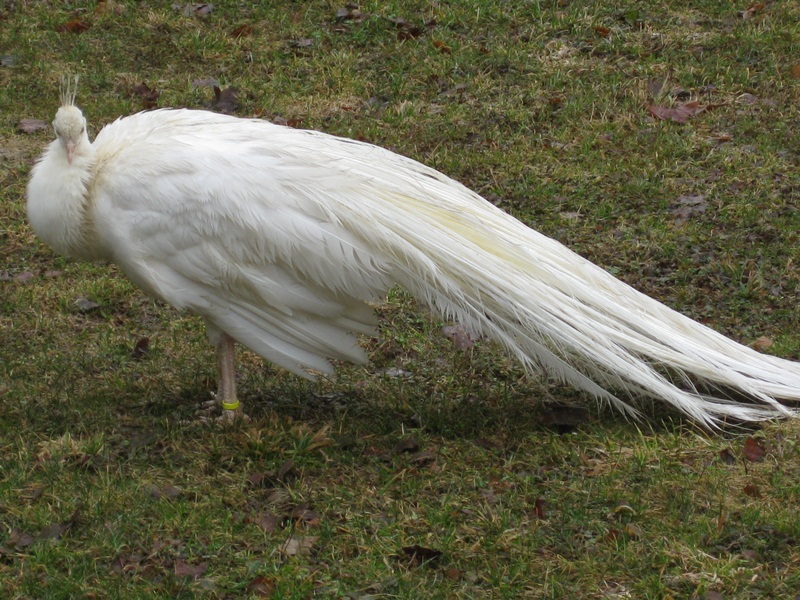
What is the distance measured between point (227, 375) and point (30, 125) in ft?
12.1

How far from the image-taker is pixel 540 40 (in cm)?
825

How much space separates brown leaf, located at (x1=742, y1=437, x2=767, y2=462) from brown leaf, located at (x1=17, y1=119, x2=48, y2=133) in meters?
5.51

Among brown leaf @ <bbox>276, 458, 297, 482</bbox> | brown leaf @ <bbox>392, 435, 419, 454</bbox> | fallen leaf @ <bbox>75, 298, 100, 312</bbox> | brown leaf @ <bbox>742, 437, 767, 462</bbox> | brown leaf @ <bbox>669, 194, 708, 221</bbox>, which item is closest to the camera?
brown leaf @ <bbox>742, 437, 767, 462</bbox>

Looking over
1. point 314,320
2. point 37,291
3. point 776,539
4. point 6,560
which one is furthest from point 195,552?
point 37,291

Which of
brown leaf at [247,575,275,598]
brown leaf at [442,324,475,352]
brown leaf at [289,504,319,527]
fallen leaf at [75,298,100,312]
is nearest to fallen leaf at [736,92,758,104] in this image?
brown leaf at [442,324,475,352]

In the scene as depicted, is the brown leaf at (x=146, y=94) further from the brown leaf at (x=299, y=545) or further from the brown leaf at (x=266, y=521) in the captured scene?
the brown leaf at (x=299, y=545)

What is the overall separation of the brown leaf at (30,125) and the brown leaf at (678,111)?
427 cm

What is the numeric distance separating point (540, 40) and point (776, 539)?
5210 mm

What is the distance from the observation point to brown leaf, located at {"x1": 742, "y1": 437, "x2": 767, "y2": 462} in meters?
4.32

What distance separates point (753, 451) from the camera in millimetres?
4348

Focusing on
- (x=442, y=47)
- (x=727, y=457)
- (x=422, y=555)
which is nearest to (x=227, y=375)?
(x=422, y=555)

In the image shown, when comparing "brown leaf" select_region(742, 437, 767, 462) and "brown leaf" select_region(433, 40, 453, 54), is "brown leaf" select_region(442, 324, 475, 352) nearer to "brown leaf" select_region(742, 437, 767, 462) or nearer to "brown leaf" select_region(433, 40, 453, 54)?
"brown leaf" select_region(742, 437, 767, 462)

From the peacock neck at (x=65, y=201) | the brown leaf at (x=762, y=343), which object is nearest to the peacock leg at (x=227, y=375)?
the peacock neck at (x=65, y=201)

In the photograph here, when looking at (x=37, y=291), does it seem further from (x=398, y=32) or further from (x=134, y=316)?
(x=398, y=32)
